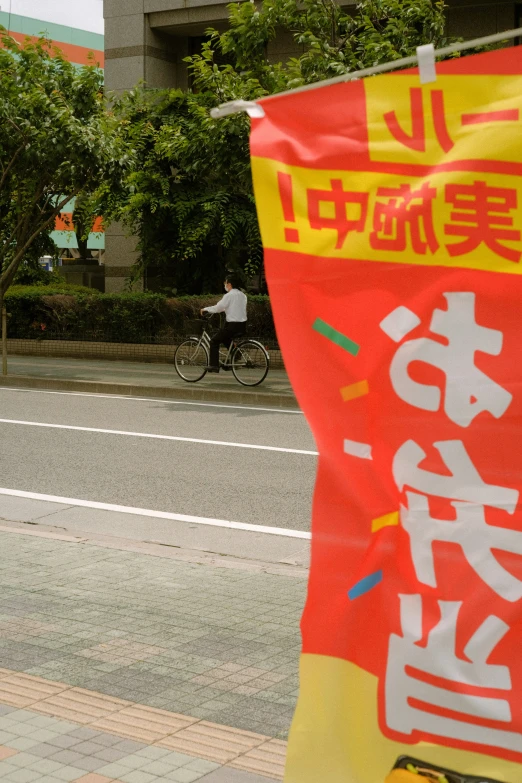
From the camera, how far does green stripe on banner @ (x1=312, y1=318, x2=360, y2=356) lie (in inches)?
95.2

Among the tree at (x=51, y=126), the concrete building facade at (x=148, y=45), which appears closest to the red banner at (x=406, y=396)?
the tree at (x=51, y=126)

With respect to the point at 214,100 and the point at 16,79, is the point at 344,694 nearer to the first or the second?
the point at 214,100

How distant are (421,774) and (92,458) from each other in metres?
8.82

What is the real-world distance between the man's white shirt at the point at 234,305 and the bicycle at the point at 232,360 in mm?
429

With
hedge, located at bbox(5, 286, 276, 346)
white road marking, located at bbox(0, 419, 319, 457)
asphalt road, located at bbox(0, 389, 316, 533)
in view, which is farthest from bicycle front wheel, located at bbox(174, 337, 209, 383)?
white road marking, located at bbox(0, 419, 319, 457)

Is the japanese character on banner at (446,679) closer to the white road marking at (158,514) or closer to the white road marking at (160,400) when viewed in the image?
the white road marking at (158,514)

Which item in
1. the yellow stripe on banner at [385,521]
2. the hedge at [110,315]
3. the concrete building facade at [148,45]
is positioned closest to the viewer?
the yellow stripe on banner at [385,521]

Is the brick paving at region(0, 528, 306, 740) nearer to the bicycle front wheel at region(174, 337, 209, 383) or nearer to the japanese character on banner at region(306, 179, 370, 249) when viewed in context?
the japanese character on banner at region(306, 179, 370, 249)

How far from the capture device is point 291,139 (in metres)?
2.49

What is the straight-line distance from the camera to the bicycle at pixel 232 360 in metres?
17.7

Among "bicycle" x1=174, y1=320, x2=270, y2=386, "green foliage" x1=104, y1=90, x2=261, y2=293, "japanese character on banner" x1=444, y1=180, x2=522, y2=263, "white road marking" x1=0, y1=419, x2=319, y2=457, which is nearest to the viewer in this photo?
"japanese character on banner" x1=444, y1=180, x2=522, y2=263

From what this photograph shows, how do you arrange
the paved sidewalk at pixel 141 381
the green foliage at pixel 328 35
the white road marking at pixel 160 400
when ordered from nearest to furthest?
the white road marking at pixel 160 400 < the green foliage at pixel 328 35 < the paved sidewalk at pixel 141 381

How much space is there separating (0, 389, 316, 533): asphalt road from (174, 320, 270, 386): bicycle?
2.20 m

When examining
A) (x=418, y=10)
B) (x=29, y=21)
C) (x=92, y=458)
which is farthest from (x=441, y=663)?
(x=29, y=21)
